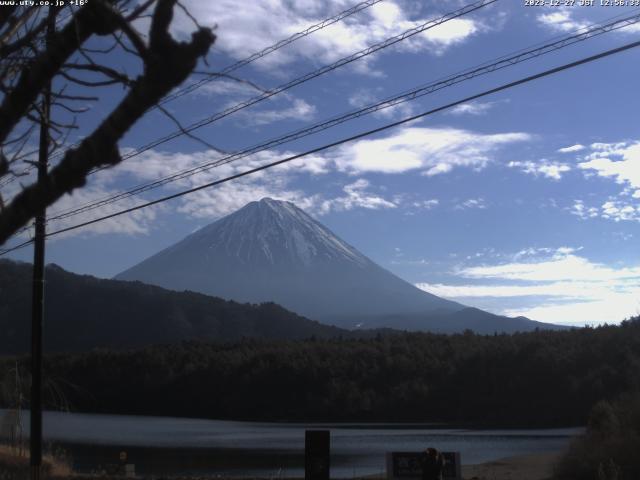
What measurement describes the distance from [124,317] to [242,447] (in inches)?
3597

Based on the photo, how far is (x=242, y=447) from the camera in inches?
1676

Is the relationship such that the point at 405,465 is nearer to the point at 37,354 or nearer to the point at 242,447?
the point at 37,354

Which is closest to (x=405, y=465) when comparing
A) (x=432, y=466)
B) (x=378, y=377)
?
(x=432, y=466)

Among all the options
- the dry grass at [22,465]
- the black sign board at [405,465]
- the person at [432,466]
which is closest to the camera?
the person at [432,466]

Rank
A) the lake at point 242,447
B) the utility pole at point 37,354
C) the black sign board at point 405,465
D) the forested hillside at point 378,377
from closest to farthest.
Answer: the utility pole at point 37,354, the black sign board at point 405,465, the lake at point 242,447, the forested hillside at point 378,377

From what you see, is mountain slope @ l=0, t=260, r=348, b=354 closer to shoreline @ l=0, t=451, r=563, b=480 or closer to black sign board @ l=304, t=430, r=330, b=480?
shoreline @ l=0, t=451, r=563, b=480

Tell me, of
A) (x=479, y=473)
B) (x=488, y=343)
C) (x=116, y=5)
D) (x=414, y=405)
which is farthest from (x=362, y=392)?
(x=116, y=5)

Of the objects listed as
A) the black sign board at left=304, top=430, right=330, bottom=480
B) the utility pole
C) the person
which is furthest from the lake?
the black sign board at left=304, top=430, right=330, bottom=480

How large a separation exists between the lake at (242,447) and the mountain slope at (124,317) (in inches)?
2216

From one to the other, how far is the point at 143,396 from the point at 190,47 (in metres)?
87.5

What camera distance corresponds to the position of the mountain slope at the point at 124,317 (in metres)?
115

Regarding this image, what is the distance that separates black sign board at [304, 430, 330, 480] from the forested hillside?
50.7 metres

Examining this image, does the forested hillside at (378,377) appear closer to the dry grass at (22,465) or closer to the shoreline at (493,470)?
the shoreline at (493,470)

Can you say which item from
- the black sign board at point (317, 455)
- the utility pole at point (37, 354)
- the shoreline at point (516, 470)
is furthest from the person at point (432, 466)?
the shoreline at point (516, 470)
